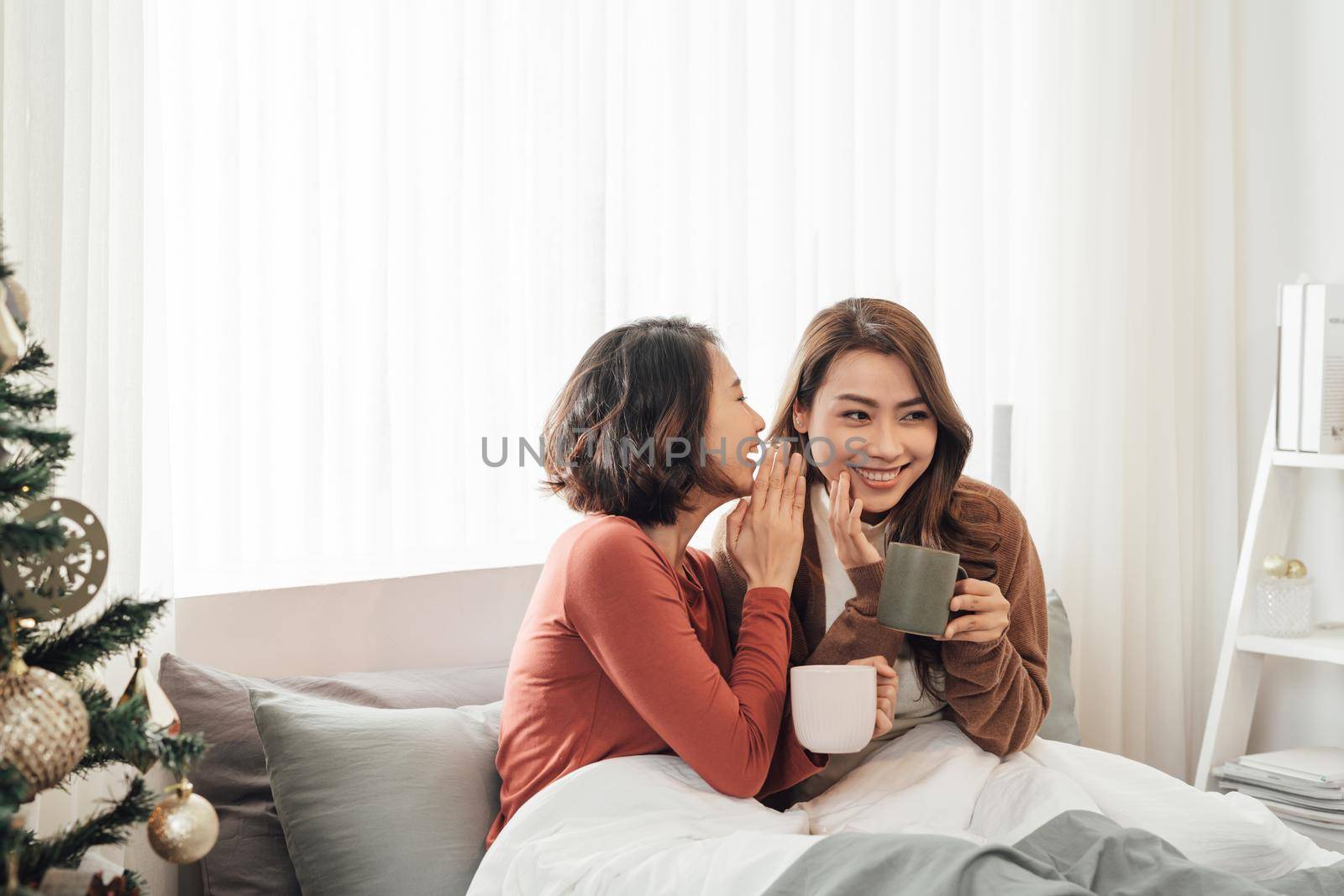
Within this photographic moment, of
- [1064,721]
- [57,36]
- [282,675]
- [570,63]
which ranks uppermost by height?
[570,63]

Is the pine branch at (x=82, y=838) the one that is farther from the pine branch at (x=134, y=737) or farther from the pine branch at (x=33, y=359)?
the pine branch at (x=33, y=359)

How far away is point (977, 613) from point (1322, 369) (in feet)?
3.97

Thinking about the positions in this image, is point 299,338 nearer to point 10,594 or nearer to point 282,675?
point 282,675

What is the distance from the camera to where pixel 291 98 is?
1.69 metres

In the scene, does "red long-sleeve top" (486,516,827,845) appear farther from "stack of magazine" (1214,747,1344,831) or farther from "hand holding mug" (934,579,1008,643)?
"stack of magazine" (1214,747,1344,831)

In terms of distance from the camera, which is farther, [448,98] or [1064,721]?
[1064,721]

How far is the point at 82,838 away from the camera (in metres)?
0.86

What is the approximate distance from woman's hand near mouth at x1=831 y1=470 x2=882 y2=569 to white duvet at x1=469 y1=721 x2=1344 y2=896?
10.5 inches

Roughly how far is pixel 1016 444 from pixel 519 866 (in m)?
1.63

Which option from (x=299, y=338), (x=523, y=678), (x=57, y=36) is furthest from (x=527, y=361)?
(x=57, y=36)

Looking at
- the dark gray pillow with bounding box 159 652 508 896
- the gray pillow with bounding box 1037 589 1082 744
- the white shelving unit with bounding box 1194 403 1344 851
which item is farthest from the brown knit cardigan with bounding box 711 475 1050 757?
the white shelving unit with bounding box 1194 403 1344 851

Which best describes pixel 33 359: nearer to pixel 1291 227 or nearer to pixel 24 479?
pixel 24 479

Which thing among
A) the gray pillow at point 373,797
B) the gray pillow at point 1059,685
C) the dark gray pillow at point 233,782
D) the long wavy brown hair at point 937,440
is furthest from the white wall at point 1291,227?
the dark gray pillow at point 233,782

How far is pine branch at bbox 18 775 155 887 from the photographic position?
82 cm
